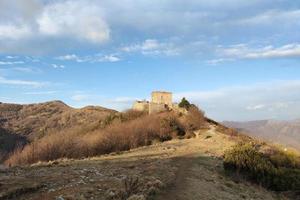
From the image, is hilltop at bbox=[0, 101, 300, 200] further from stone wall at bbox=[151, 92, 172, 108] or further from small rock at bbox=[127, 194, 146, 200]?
stone wall at bbox=[151, 92, 172, 108]

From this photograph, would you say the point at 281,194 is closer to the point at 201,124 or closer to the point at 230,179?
the point at 230,179

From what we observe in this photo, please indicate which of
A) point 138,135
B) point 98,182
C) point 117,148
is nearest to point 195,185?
point 98,182

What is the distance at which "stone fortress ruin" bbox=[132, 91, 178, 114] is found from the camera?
79062 mm

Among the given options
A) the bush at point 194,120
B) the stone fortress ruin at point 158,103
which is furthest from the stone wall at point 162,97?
the bush at point 194,120

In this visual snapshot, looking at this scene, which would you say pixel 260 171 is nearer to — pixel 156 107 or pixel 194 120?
pixel 194 120

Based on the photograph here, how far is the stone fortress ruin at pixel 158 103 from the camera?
7906 cm

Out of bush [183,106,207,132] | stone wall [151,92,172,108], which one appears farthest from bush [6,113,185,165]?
stone wall [151,92,172,108]

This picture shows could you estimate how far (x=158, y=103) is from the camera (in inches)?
3182

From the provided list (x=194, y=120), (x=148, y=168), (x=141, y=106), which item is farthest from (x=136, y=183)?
(x=141, y=106)

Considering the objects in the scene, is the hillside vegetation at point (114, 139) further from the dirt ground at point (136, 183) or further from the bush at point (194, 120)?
the dirt ground at point (136, 183)

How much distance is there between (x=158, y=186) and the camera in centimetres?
2134

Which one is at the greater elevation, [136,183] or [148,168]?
[148,168]

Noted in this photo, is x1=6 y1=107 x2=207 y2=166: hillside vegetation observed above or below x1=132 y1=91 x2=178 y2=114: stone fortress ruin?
below

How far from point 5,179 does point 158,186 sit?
6859 mm
